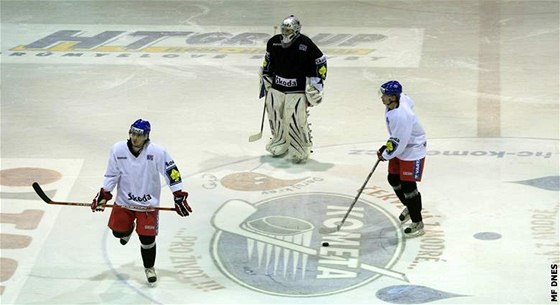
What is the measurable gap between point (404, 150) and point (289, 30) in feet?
5.89

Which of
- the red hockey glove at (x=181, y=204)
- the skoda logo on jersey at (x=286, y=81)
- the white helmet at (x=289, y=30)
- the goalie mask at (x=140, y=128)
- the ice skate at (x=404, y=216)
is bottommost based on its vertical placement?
the ice skate at (x=404, y=216)

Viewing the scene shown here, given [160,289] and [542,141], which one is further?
[542,141]

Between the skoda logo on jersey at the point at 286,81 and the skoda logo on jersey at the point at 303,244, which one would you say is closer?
the skoda logo on jersey at the point at 303,244

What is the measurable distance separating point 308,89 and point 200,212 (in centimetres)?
148

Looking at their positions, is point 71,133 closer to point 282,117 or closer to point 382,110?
point 282,117

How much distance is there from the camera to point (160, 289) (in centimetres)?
743

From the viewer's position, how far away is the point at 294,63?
944cm

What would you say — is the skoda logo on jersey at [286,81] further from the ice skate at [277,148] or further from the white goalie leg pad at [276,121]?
the ice skate at [277,148]

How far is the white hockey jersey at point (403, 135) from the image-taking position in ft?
25.7

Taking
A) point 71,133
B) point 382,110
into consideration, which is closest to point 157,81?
point 71,133

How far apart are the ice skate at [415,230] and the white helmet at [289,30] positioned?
2.04 meters

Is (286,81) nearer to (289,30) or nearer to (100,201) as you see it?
(289,30)

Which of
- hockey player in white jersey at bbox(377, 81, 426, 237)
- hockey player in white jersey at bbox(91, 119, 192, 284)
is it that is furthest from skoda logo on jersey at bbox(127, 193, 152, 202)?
hockey player in white jersey at bbox(377, 81, 426, 237)

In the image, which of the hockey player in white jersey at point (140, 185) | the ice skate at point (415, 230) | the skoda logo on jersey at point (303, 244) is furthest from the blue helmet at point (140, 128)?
the ice skate at point (415, 230)
